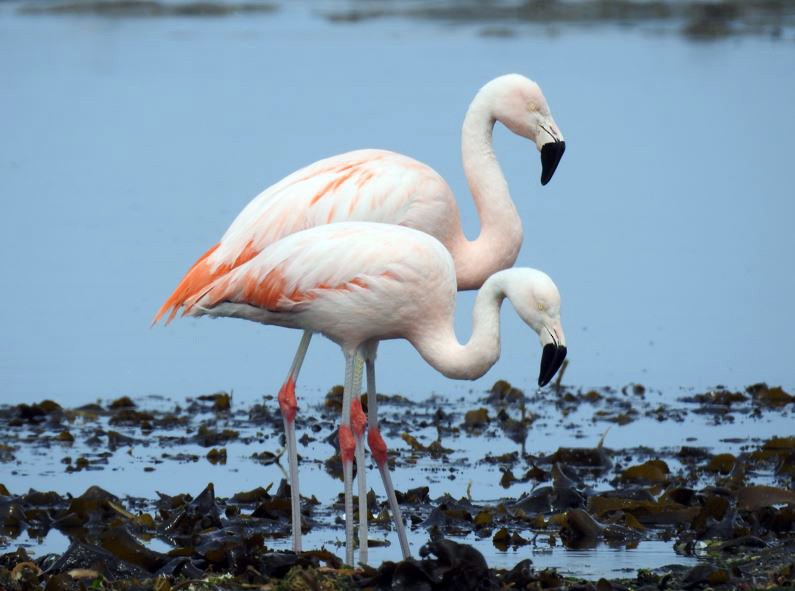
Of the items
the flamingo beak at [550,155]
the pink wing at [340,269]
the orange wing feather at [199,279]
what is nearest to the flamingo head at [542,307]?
the pink wing at [340,269]

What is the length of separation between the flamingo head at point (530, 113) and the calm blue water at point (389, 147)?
8.11 ft

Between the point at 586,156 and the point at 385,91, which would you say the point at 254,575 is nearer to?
the point at 586,156

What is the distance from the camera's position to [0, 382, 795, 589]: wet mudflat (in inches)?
271

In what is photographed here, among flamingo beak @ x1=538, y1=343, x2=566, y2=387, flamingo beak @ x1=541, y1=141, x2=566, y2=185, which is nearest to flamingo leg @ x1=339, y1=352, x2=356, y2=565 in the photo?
flamingo beak @ x1=538, y1=343, x2=566, y2=387

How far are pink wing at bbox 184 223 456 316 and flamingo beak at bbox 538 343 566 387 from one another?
0.51m

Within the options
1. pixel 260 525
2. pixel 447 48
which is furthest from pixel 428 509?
pixel 447 48

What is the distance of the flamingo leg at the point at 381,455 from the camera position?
→ 24.7ft

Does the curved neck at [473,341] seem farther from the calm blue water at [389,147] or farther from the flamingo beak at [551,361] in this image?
the calm blue water at [389,147]

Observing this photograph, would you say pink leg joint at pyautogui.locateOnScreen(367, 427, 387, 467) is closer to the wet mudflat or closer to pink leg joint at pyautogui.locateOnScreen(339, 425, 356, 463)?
pink leg joint at pyautogui.locateOnScreen(339, 425, 356, 463)

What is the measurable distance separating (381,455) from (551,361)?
0.99 m

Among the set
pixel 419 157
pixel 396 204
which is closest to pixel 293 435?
pixel 396 204

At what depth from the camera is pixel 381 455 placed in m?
7.88

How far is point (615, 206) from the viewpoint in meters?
15.4

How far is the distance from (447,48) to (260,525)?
17.2 metres
